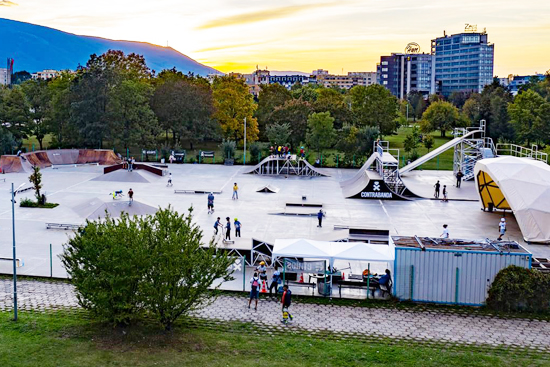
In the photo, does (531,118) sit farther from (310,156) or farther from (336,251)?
(336,251)

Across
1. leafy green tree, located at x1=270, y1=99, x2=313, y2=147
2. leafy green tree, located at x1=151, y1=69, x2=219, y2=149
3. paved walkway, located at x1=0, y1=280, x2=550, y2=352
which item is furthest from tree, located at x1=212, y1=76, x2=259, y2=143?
paved walkway, located at x1=0, y1=280, x2=550, y2=352

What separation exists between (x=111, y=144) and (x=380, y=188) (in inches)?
1463

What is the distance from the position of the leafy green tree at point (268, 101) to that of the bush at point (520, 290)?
54396 millimetres

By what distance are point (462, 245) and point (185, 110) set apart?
4783 centimetres

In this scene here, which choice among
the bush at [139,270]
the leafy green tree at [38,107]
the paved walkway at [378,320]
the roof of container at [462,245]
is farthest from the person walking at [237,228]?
the leafy green tree at [38,107]

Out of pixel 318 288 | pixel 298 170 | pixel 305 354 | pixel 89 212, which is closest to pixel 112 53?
pixel 298 170

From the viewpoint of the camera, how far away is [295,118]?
64.9 m

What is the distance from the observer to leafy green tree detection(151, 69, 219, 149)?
207 ft

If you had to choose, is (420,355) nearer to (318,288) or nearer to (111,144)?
(318,288)

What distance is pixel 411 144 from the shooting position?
2303 inches

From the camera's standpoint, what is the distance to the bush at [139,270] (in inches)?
578

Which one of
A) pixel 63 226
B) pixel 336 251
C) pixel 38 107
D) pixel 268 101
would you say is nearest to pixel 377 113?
pixel 268 101

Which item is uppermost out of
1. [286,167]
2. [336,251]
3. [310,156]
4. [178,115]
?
[178,115]

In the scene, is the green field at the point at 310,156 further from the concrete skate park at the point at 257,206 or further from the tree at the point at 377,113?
the concrete skate park at the point at 257,206
